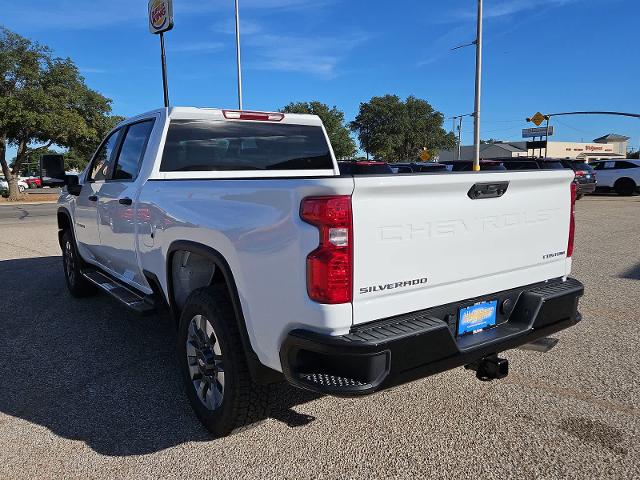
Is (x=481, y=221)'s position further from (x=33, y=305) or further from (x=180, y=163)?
(x=33, y=305)

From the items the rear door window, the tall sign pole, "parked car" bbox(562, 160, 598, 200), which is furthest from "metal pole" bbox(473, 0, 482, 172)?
the rear door window

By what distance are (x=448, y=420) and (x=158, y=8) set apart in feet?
52.0

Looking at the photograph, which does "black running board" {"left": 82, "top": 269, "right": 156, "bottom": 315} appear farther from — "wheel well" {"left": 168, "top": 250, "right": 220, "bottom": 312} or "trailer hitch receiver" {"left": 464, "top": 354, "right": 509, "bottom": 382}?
"trailer hitch receiver" {"left": 464, "top": 354, "right": 509, "bottom": 382}

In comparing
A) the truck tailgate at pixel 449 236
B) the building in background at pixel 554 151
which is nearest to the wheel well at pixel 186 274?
the truck tailgate at pixel 449 236

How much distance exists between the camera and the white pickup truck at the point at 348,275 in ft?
7.59

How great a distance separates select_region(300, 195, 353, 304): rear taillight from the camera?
7.47 feet

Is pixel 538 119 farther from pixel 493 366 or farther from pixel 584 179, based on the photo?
pixel 493 366

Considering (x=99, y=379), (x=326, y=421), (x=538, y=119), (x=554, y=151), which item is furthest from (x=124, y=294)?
(x=554, y=151)

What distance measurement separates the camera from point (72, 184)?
18.2ft

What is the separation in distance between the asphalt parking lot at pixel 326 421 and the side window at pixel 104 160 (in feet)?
5.00

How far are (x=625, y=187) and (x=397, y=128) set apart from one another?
4835 centimetres

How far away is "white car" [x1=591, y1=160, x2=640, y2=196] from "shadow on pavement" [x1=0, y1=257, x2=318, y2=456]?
82.7 ft

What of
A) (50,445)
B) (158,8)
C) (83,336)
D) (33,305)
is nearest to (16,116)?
(158,8)

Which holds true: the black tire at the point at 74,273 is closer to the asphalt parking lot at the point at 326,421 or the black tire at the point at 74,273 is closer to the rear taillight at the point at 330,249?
the asphalt parking lot at the point at 326,421
